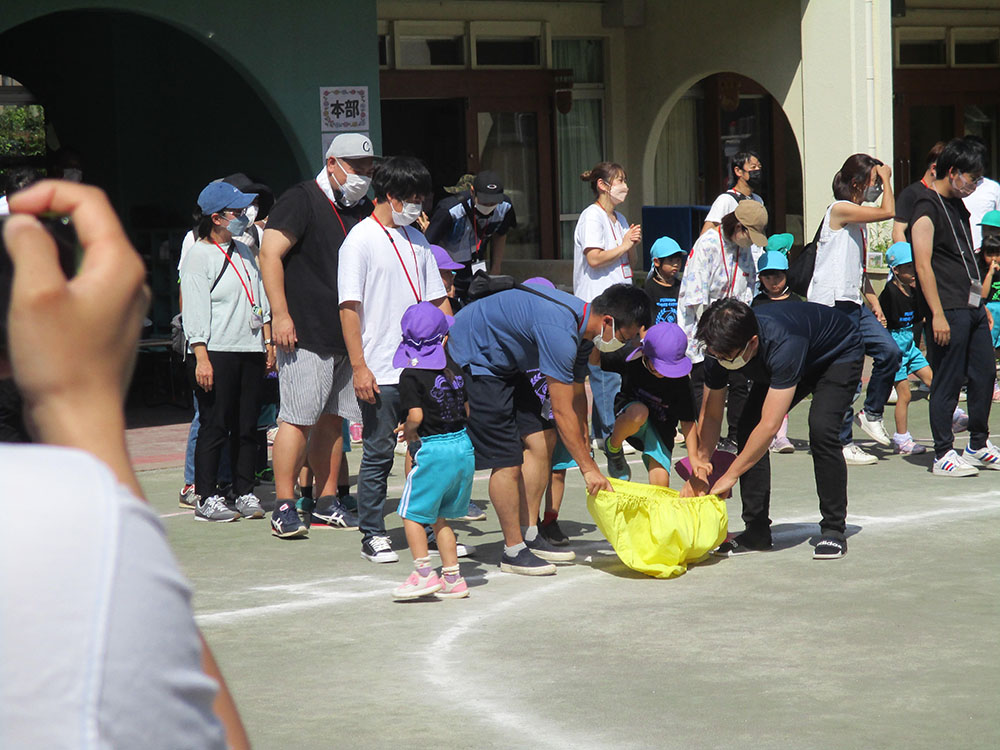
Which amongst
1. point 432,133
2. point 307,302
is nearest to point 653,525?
point 307,302

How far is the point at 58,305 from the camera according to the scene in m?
1.29

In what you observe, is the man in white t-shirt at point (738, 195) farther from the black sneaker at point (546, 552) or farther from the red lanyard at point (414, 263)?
the black sneaker at point (546, 552)

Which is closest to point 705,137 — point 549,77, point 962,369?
point 549,77

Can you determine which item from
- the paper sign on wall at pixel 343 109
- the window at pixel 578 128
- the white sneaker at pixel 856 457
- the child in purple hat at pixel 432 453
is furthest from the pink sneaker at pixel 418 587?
the window at pixel 578 128

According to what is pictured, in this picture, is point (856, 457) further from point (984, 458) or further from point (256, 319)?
point (256, 319)

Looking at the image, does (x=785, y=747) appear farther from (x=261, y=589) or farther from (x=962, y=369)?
(x=962, y=369)

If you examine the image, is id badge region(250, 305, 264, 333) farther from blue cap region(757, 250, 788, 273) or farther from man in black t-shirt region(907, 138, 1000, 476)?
man in black t-shirt region(907, 138, 1000, 476)

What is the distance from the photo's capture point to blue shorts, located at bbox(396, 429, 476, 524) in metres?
Result: 5.67

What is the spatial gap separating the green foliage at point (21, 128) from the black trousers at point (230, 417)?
1941 cm

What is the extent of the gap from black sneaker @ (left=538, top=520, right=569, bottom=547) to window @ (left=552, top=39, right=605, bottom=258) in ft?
31.5

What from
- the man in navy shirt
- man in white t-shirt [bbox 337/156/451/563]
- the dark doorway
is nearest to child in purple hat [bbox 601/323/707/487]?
the man in navy shirt

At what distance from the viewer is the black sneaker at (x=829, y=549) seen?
6234mm

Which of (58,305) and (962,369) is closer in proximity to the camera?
A: (58,305)

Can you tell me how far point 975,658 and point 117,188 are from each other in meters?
10.4
